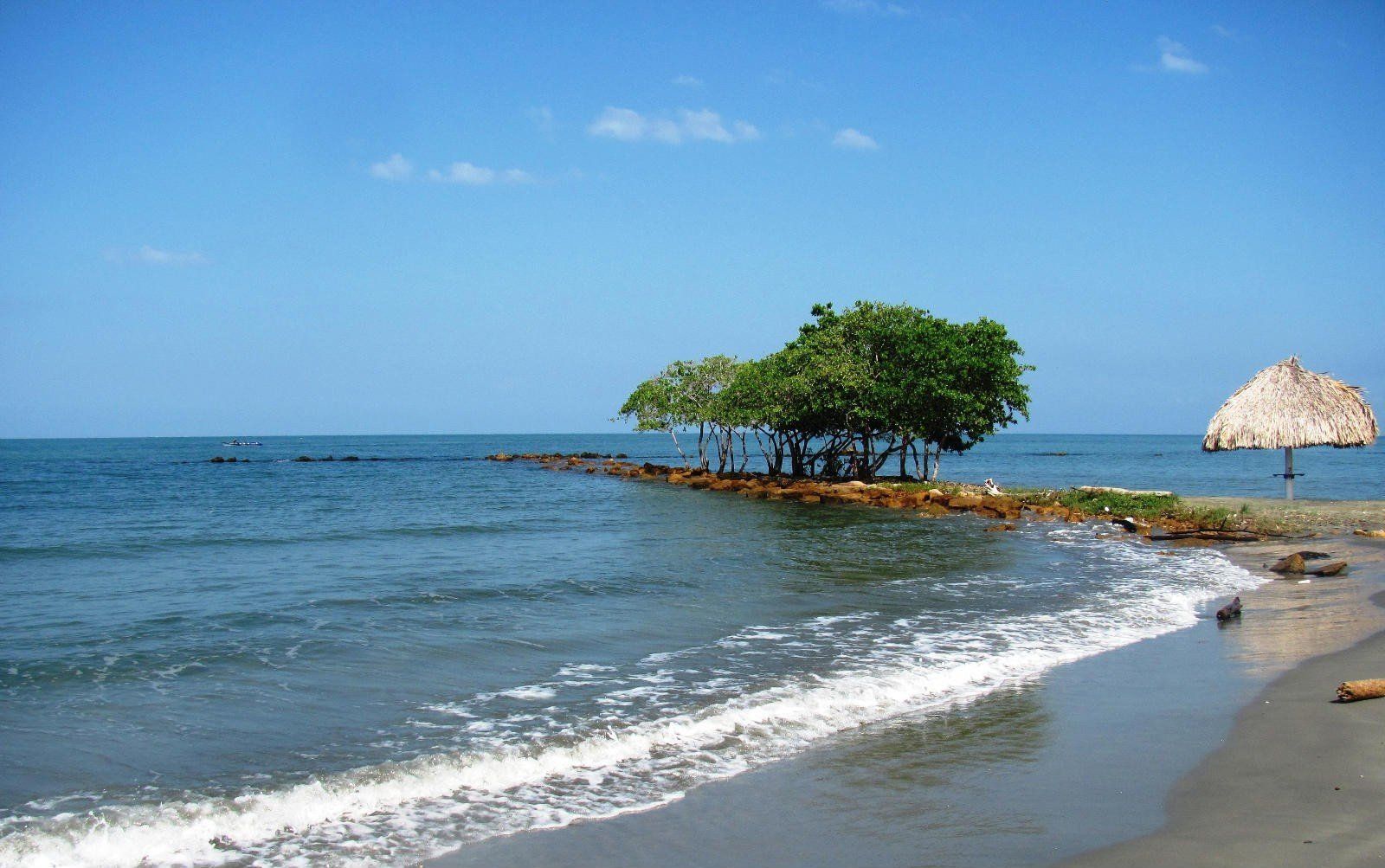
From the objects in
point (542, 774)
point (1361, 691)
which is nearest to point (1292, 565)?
point (1361, 691)

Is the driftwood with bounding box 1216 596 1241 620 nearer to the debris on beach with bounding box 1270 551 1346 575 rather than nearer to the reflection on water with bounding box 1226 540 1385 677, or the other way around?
the reflection on water with bounding box 1226 540 1385 677

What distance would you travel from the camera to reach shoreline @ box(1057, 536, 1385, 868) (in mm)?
4680

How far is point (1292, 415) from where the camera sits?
2642cm

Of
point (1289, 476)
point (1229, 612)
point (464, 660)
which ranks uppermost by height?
point (1289, 476)

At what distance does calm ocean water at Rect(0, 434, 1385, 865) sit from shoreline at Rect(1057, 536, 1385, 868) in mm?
2255

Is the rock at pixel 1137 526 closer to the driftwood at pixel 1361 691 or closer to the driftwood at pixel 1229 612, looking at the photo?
the driftwood at pixel 1229 612

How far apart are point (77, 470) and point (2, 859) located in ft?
222

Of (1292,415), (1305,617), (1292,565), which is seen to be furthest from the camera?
(1292,415)

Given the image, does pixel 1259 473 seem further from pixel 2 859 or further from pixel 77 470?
pixel 77 470

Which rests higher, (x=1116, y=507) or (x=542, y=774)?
(x=1116, y=507)

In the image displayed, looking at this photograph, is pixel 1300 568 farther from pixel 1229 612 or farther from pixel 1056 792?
pixel 1056 792

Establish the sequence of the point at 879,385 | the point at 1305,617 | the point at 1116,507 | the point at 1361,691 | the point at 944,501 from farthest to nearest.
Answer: the point at 879,385, the point at 944,501, the point at 1116,507, the point at 1305,617, the point at 1361,691

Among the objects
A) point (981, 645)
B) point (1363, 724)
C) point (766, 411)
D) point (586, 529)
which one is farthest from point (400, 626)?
point (766, 411)

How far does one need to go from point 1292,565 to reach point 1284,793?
11.6m
